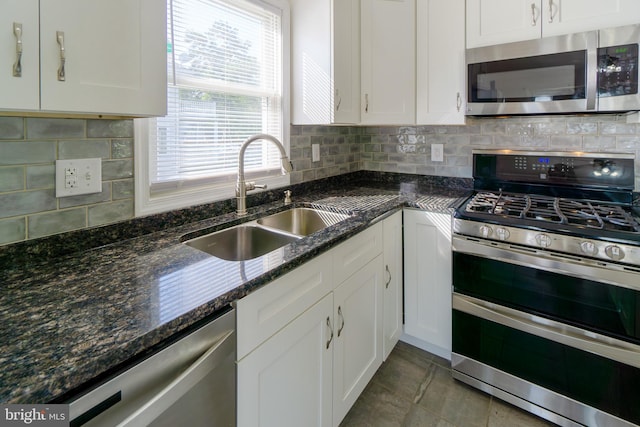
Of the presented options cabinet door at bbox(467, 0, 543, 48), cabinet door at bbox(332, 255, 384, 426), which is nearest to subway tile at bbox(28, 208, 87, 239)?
cabinet door at bbox(332, 255, 384, 426)

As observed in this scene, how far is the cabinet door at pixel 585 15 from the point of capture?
1.57m

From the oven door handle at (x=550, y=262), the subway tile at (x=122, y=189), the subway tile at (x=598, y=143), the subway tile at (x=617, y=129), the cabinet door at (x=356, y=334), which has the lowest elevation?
the cabinet door at (x=356, y=334)

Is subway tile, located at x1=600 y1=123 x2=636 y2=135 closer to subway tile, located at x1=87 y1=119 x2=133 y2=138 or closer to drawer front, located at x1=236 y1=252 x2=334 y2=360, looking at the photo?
drawer front, located at x1=236 y1=252 x2=334 y2=360

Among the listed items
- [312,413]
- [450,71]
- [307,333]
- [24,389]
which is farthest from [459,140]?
[24,389]

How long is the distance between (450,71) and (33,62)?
1998 mm

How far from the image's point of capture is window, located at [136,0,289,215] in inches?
56.6

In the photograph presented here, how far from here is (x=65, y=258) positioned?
110 cm

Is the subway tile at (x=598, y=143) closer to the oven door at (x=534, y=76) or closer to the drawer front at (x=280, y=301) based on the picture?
the oven door at (x=534, y=76)

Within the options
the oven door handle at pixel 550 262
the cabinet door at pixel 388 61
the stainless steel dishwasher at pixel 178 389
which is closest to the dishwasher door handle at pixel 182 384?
the stainless steel dishwasher at pixel 178 389

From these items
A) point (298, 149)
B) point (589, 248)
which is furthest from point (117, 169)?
point (589, 248)

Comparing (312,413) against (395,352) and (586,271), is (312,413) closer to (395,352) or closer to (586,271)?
(395,352)

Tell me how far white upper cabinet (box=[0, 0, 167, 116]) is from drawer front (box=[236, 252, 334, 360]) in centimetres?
66

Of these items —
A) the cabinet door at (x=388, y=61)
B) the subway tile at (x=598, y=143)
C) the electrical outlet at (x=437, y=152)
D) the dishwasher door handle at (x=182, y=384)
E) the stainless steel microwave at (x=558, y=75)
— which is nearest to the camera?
the dishwasher door handle at (x=182, y=384)

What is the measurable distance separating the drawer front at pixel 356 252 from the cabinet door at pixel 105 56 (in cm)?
86
